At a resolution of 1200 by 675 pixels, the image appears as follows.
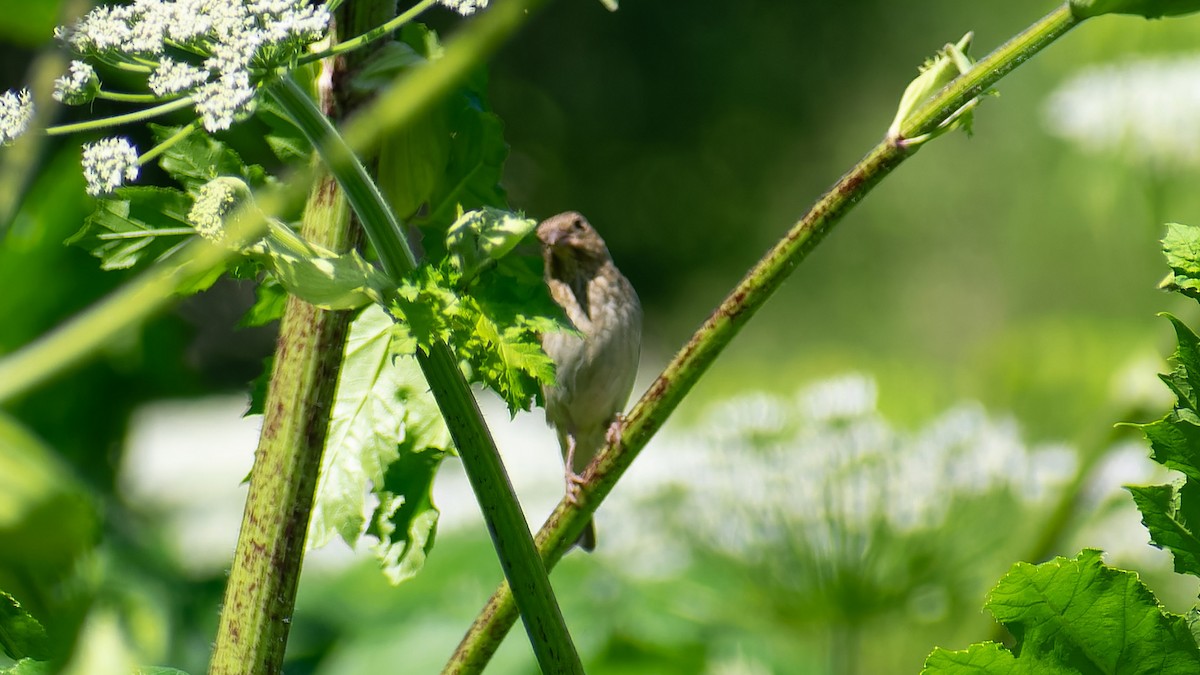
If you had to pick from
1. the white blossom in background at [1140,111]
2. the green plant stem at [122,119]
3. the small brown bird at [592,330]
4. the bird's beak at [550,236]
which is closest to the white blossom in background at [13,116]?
the green plant stem at [122,119]

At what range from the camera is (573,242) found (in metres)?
1.26

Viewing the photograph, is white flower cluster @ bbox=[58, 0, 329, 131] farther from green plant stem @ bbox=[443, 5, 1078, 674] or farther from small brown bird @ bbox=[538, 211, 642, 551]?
small brown bird @ bbox=[538, 211, 642, 551]

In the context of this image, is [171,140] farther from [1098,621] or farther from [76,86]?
[1098,621]

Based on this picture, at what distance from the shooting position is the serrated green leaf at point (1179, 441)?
0.81ft

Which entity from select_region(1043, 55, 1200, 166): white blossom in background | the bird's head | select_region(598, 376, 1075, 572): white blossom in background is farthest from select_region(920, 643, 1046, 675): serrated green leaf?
select_region(1043, 55, 1200, 166): white blossom in background

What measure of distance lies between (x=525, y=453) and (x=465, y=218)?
5.01 ft

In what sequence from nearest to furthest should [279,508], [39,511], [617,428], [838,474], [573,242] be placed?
[39,511] → [279,508] → [617,428] → [838,474] → [573,242]

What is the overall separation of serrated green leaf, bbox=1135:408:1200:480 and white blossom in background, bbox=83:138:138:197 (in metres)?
0.19

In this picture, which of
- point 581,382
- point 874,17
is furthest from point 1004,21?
point 581,382

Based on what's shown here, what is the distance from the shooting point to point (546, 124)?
6.45 meters

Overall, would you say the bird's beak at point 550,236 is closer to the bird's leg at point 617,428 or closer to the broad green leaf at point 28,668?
the bird's leg at point 617,428

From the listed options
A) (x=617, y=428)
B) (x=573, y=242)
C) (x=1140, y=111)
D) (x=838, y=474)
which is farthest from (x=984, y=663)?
(x=1140, y=111)

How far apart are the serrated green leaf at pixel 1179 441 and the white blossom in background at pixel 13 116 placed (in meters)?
0.21

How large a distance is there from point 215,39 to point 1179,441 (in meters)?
0.19
